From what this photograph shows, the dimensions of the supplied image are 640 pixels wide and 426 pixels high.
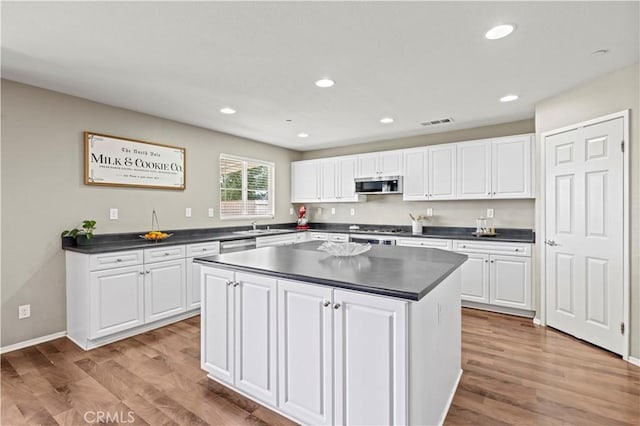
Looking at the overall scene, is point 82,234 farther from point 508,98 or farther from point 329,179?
point 508,98

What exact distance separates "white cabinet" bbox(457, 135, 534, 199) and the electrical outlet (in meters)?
5.17

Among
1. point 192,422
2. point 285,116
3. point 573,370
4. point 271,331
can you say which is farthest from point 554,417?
point 285,116

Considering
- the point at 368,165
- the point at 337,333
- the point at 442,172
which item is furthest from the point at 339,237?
the point at 337,333

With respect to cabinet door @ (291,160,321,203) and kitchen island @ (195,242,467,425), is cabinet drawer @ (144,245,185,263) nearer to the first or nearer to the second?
kitchen island @ (195,242,467,425)

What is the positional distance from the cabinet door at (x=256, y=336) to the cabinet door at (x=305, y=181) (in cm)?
403

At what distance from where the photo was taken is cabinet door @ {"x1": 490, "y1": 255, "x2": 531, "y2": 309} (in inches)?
150

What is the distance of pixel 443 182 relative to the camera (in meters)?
4.73

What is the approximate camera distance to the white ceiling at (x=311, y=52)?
6.35ft

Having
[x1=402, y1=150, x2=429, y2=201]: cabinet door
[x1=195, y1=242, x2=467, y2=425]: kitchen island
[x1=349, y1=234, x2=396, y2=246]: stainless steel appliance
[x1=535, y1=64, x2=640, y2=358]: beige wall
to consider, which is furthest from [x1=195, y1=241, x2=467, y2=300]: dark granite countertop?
[x1=402, y1=150, x2=429, y2=201]: cabinet door

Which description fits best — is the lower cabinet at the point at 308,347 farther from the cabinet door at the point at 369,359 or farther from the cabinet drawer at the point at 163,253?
the cabinet drawer at the point at 163,253

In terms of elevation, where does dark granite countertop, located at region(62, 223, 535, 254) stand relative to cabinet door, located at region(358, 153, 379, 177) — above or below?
below

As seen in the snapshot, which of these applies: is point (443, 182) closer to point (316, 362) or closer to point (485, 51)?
point (485, 51)

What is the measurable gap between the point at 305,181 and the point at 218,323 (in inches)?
165

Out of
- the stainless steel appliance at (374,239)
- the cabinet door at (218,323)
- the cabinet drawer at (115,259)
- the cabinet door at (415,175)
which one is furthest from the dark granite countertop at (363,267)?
the cabinet door at (415,175)
